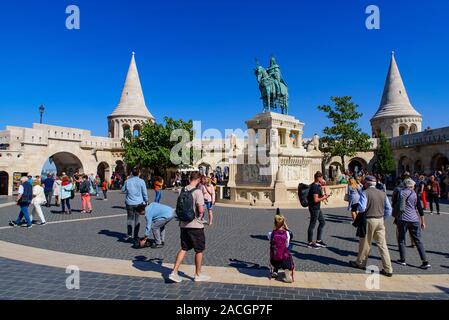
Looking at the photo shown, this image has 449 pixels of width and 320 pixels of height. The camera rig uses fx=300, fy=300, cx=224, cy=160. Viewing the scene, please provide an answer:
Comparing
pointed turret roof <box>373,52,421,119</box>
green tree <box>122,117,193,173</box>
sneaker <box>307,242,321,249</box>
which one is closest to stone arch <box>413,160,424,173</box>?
pointed turret roof <box>373,52,421,119</box>

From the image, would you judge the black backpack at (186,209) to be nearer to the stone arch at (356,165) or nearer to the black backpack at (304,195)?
the black backpack at (304,195)

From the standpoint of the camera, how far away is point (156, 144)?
101ft

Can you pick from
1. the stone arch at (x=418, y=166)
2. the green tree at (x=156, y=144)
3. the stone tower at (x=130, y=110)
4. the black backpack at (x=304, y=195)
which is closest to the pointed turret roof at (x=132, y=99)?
the stone tower at (x=130, y=110)

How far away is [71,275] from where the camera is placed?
4.70 meters

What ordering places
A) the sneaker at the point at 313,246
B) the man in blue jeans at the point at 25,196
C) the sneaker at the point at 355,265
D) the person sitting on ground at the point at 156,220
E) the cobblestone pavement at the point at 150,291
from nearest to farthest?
1. the cobblestone pavement at the point at 150,291
2. the sneaker at the point at 355,265
3. the person sitting on ground at the point at 156,220
4. the sneaker at the point at 313,246
5. the man in blue jeans at the point at 25,196

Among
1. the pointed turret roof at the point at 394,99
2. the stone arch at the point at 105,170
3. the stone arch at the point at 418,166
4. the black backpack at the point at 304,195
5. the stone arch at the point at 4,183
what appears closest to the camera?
the black backpack at the point at 304,195

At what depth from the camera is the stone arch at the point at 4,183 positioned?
21.5m

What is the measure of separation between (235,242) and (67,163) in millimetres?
31613

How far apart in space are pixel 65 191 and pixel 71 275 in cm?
740

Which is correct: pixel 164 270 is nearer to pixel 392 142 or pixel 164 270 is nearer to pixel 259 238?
pixel 259 238

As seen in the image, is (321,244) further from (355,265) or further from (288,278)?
(288,278)

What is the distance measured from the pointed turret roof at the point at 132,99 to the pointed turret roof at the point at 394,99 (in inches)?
1238
